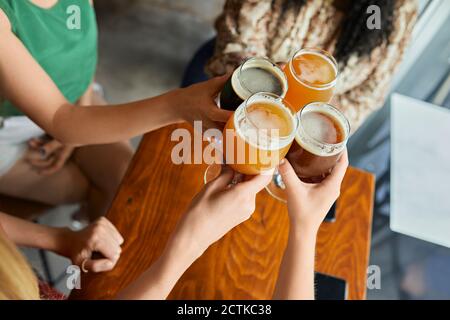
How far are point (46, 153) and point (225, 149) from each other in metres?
0.76

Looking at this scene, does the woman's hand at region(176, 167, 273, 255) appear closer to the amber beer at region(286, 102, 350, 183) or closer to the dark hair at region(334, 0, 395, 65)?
the amber beer at region(286, 102, 350, 183)

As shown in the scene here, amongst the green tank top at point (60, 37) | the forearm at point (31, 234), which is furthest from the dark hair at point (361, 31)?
the forearm at point (31, 234)

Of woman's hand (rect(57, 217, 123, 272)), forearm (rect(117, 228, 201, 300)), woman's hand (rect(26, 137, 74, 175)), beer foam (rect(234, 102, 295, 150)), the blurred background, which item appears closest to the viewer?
forearm (rect(117, 228, 201, 300))

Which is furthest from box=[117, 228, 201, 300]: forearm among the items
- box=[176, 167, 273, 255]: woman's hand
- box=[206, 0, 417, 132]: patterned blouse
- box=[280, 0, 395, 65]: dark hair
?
box=[280, 0, 395, 65]: dark hair

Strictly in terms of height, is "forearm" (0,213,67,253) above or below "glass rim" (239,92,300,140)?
below

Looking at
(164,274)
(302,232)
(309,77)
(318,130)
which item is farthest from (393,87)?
(164,274)

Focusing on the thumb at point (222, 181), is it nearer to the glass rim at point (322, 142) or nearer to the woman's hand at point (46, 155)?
the glass rim at point (322, 142)

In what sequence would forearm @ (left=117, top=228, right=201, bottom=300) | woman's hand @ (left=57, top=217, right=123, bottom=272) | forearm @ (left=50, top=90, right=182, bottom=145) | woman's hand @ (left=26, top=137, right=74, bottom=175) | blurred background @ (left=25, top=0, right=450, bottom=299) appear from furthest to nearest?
blurred background @ (left=25, top=0, right=450, bottom=299) < woman's hand @ (left=26, top=137, right=74, bottom=175) < forearm @ (left=50, top=90, right=182, bottom=145) < woman's hand @ (left=57, top=217, right=123, bottom=272) < forearm @ (left=117, top=228, right=201, bottom=300)

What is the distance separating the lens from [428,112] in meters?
1.98

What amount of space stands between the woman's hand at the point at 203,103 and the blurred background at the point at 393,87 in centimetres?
95

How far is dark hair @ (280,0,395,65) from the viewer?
163 cm

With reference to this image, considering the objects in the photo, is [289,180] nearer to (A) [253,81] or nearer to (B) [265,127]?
(B) [265,127]

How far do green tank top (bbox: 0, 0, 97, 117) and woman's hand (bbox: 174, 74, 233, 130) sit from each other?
461mm

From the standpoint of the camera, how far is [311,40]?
169cm
